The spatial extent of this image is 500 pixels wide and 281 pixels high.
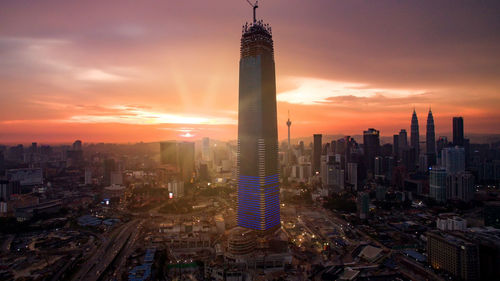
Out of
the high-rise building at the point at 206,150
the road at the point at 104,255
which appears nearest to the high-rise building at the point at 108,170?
the road at the point at 104,255

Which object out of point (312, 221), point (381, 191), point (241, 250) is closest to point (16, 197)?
point (241, 250)

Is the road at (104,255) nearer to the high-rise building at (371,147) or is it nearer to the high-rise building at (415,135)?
the high-rise building at (371,147)

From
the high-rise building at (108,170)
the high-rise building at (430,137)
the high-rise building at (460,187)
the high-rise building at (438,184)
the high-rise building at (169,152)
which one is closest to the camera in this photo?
the high-rise building at (460,187)

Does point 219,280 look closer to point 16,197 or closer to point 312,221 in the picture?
point 312,221

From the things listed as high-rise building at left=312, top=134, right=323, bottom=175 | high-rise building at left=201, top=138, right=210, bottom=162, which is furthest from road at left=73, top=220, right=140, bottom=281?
high-rise building at left=201, top=138, right=210, bottom=162

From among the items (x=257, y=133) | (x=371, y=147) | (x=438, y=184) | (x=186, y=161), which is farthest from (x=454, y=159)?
(x=186, y=161)

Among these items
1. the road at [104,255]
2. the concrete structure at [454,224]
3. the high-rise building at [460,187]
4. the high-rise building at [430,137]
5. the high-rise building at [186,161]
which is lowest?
the road at [104,255]
